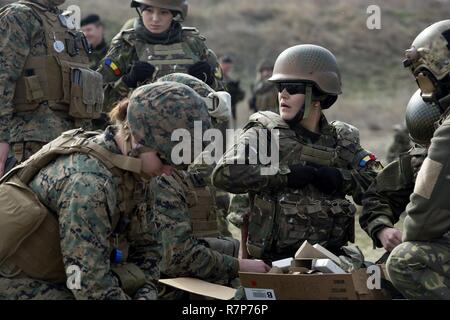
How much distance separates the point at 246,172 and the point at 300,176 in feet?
1.05

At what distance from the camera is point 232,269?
588cm

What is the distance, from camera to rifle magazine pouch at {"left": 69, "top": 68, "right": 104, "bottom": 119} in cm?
772

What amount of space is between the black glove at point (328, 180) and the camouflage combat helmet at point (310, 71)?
17.2 inches

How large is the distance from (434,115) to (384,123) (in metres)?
19.8

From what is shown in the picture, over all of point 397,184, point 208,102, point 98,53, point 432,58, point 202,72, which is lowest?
point 98,53

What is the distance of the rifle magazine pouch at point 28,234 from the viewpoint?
457 cm

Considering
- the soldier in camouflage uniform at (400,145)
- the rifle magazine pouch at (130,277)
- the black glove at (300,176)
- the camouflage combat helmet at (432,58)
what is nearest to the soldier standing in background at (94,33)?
the soldier in camouflage uniform at (400,145)

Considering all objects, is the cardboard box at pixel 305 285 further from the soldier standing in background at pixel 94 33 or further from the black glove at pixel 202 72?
the soldier standing in background at pixel 94 33

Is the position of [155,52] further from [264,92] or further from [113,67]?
[264,92]

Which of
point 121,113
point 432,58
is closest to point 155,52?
point 432,58

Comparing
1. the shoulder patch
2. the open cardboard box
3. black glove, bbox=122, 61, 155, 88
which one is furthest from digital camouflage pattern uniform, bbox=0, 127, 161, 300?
black glove, bbox=122, 61, 155, 88

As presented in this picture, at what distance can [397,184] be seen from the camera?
6250mm

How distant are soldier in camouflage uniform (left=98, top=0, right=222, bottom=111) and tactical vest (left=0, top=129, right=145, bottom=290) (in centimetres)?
367
